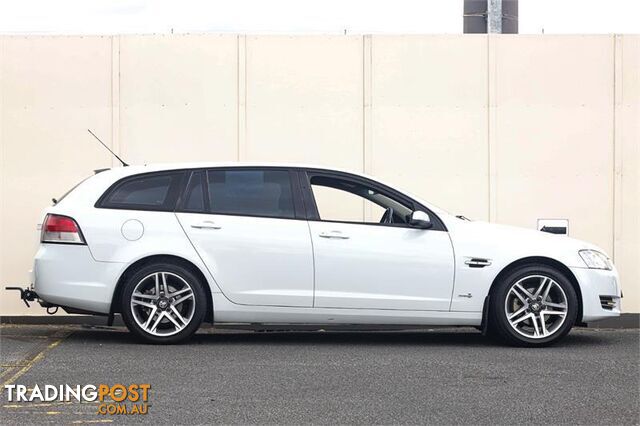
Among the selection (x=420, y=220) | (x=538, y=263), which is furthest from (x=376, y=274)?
(x=538, y=263)

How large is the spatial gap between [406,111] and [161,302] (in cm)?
436

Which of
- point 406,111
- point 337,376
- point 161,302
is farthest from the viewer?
point 406,111

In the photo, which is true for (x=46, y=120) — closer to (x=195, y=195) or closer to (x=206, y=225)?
(x=195, y=195)

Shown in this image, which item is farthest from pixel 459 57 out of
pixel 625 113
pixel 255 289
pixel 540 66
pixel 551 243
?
pixel 255 289

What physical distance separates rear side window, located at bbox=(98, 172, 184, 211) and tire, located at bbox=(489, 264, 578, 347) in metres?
2.87

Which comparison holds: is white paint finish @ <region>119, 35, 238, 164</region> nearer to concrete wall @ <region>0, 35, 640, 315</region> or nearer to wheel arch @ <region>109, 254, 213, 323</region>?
concrete wall @ <region>0, 35, 640, 315</region>

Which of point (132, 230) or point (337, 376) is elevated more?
point (132, 230)

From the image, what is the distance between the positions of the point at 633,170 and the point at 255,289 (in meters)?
5.24

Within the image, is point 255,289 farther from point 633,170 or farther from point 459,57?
point 633,170

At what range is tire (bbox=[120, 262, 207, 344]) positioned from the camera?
877 centimetres

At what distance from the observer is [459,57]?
1203cm

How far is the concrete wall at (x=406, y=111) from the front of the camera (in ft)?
38.8

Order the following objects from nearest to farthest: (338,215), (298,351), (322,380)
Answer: (322,380)
(298,351)
(338,215)

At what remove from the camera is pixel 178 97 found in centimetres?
1189
